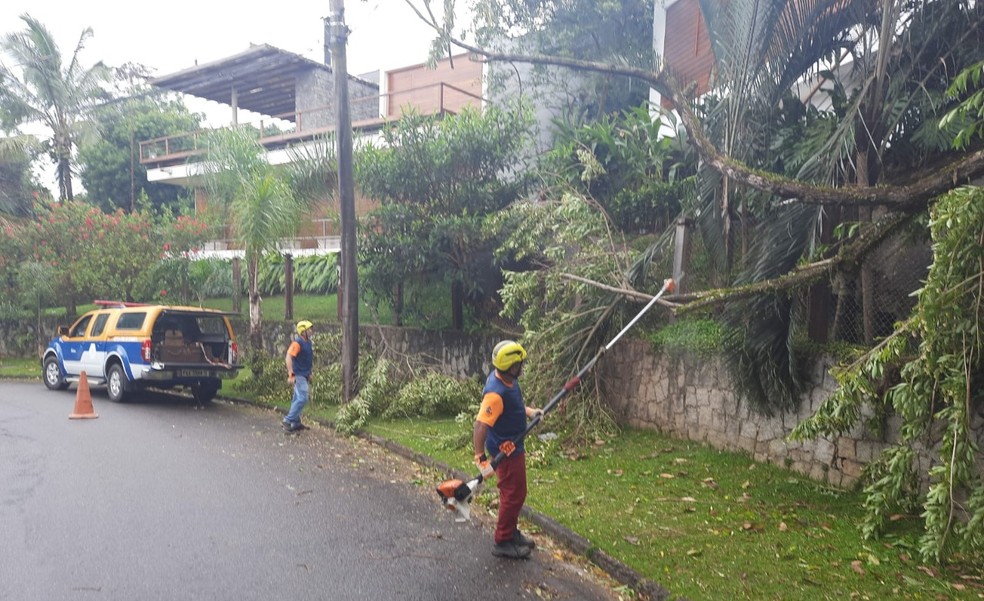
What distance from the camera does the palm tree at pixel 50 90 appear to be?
25.4 metres

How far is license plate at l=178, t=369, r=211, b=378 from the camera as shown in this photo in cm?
1342

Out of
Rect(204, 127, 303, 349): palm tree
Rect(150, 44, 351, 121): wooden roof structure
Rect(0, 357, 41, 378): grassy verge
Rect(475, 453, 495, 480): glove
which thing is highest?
Rect(150, 44, 351, 121): wooden roof structure

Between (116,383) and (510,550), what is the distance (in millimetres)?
10650

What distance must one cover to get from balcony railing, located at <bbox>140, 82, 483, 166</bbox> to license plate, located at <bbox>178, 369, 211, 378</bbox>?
8.44 m

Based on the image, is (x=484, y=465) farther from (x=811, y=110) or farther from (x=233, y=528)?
(x=811, y=110)

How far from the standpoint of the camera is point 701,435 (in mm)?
8953

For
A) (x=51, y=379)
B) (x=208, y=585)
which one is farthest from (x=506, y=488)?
(x=51, y=379)

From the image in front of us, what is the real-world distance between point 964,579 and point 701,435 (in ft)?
12.9

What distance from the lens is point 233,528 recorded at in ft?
21.3

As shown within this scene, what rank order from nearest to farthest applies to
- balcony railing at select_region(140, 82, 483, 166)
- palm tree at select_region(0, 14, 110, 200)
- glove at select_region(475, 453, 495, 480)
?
glove at select_region(475, 453, 495, 480)
balcony railing at select_region(140, 82, 483, 166)
palm tree at select_region(0, 14, 110, 200)

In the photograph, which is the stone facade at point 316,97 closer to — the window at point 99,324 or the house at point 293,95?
the house at point 293,95

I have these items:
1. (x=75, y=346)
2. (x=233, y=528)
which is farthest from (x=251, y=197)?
(x=233, y=528)

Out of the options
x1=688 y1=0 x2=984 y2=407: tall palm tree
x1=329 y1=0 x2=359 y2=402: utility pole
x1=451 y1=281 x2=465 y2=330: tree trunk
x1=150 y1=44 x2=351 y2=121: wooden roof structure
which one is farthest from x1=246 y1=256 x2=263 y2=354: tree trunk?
x1=150 y1=44 x2=351 y2=121: wooden roof structure

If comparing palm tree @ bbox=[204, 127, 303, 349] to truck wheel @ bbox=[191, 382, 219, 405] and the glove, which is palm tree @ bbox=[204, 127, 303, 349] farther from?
the glove
